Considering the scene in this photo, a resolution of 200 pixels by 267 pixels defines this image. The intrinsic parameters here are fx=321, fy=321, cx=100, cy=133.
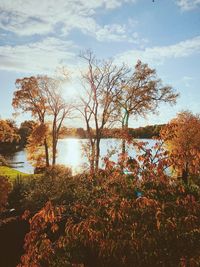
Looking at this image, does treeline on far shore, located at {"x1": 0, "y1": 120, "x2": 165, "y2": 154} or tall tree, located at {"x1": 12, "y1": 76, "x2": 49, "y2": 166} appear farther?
tall tree, located at {"x1": 12, "y1": 76, "x2": 49, "y2": 166}

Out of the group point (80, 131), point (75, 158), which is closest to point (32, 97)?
point (80, 131)

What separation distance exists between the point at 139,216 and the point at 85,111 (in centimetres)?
2425

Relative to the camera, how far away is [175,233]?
5.64 metres

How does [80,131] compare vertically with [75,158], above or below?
above

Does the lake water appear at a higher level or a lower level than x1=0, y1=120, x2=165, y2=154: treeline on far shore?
lower

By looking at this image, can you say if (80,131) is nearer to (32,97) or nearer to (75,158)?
(32,97)

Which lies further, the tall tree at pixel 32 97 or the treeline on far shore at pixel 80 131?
the tall tree at pixel 32 97

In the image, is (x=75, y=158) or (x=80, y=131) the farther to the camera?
(x=75, y=158)

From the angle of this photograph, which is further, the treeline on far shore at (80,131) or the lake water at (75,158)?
the lake water at (75,158)

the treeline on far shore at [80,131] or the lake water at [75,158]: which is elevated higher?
the treeline on far shore at [80,131]

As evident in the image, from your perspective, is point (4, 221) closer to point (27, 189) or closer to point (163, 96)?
point (27, 189)

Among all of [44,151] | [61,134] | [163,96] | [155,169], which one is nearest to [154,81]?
[163,96]

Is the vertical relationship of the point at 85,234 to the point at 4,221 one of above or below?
above

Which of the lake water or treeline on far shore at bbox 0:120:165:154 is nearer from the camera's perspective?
treeline on far shore at bbox 0:120:165:154
